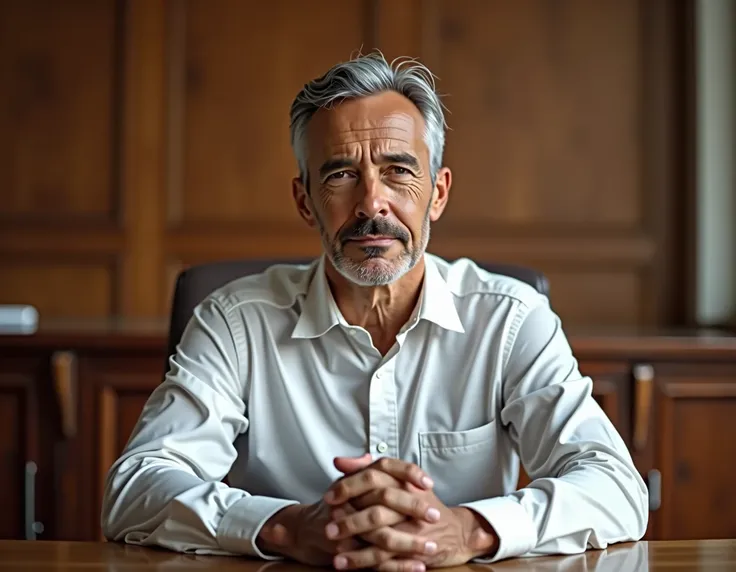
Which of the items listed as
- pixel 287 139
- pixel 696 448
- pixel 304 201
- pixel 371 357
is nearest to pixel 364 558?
pixel 371 357

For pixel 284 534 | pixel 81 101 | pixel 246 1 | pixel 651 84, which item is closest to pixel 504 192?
pixel 651 84

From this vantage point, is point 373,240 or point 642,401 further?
point 642,401

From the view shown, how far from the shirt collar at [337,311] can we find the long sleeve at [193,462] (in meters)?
0.12

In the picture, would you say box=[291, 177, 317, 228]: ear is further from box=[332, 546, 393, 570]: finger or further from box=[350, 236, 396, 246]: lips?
box=[332, 546, 393, 570]: finger

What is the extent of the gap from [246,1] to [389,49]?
502 millimetres

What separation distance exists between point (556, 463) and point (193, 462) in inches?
22.3

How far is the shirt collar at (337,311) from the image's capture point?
1729 millimetres

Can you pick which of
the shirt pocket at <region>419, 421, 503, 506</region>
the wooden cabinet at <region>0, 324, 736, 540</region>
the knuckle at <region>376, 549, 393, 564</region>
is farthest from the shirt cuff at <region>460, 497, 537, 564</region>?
the wooden cabinet at <region>0, 324, 736, 540</region>

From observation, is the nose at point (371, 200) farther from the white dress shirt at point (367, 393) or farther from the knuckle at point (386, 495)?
the knuckle at point (386, 495)

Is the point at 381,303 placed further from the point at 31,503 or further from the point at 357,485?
the point at 31,503

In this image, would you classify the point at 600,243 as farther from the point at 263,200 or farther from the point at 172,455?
the point at 172,455

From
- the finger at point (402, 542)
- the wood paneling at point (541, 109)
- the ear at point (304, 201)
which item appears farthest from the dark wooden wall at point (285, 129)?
the finger at point (402, 542)

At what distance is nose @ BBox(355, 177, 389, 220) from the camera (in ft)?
5.44

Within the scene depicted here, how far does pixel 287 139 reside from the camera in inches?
132
